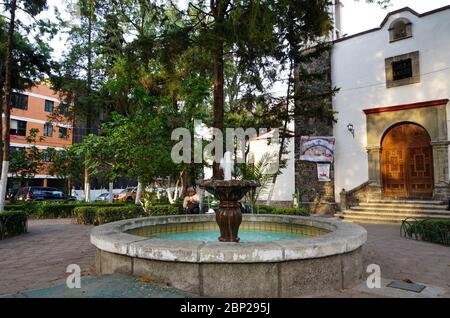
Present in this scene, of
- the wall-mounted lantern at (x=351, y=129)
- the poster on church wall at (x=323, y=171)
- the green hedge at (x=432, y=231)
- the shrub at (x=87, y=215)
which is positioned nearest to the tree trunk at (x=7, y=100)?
the shrub at (x=87, y=215)

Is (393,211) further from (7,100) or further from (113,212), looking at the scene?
(7,100)

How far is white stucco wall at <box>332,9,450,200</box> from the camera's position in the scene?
45.0 ft

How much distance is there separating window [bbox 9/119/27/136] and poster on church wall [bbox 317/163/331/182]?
31.0 m

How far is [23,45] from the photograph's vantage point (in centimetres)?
1742

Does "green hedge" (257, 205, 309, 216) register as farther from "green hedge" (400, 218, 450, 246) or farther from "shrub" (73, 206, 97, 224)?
"shrub" (73, 206, 97, 224)

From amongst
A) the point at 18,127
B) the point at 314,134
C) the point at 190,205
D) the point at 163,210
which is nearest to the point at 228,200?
the point at 190,205

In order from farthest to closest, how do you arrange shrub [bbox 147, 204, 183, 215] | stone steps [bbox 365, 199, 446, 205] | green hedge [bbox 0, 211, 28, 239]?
stone steps [bbox 365, 199, 446, 205] < shrub [bbox 147, 204, 183, 215] < green hedge [bbox 0, 211, 28, 239]

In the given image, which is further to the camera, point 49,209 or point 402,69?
point 49,209

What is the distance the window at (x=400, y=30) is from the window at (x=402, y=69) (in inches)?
35.9

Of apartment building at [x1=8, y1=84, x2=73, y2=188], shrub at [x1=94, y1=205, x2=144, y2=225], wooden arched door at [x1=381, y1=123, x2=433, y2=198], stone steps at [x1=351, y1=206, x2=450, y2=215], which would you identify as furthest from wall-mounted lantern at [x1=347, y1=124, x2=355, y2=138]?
apartment building at [x1=8, y1=84, x2=73, y2=188]

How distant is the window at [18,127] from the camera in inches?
1300

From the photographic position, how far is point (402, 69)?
14734 millimetres

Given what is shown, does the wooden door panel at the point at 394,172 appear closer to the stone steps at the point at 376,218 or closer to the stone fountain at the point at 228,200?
the stone steps at the point at 376,218

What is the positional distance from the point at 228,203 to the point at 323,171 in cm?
1230
